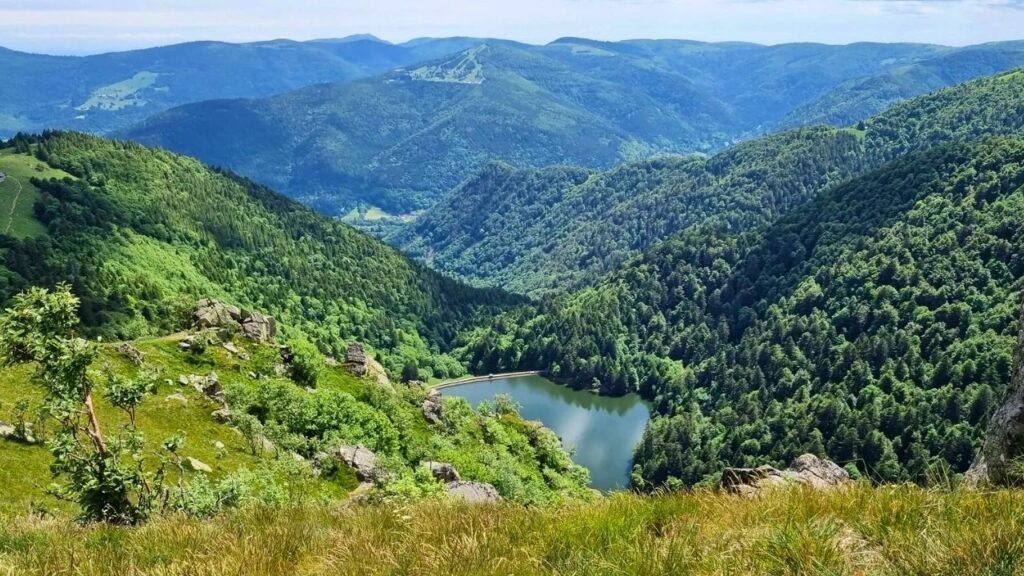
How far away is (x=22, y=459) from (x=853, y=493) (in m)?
36.0

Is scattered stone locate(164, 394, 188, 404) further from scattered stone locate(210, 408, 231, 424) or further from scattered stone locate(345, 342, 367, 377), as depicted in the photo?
scattered stone locate(345, 342, 367, 377)

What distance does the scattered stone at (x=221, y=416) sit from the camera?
4717 centimetres

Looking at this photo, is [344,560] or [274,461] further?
[274,461]

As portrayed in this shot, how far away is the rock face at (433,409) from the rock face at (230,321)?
66.6 ft

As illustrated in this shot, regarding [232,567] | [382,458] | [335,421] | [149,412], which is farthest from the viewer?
[335,421]

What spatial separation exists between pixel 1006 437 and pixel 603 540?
24.6 feet

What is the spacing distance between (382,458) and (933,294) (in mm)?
190515

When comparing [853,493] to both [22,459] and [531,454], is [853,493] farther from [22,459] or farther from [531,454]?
[531,454]

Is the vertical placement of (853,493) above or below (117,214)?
above

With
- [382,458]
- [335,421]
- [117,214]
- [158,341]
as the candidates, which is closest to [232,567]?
[382,458]

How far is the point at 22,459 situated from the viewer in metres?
31.4

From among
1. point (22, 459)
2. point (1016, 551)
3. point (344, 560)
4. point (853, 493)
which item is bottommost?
point (22, 459)

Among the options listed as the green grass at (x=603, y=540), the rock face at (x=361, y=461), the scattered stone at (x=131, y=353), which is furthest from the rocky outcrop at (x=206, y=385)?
the green grass at (x=603, y=540)

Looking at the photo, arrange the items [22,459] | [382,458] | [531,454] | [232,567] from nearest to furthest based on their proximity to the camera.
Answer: [232,567]
[22,459]
[382,458]
[531,454]
